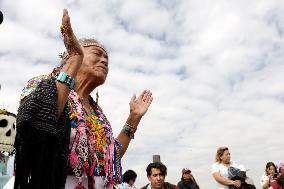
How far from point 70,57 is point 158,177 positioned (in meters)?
4.73

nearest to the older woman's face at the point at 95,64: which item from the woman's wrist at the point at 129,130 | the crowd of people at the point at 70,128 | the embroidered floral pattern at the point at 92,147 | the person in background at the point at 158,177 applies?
the crowd of people at the point at 70,128

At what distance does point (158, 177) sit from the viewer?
6.28m


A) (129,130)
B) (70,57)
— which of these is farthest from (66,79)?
(129,130)

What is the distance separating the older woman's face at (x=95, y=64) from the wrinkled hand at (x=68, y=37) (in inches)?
24.0

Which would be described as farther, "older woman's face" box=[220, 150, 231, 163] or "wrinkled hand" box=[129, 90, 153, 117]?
"older woman's face" box=[220, 150, 231, 163]

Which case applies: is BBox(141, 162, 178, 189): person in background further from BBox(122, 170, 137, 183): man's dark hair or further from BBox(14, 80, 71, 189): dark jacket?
BBox(14, 80, 71, 189): dark jacket

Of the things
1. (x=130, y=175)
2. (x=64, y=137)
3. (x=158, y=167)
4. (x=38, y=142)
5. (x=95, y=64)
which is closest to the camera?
(x=38, y=142)

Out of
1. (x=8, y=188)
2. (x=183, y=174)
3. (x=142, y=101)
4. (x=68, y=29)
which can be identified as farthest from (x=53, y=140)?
(x=183, y=174)

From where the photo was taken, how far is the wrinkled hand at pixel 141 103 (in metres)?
2.94

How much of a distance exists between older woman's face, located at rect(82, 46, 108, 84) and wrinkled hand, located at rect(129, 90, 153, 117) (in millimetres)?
483

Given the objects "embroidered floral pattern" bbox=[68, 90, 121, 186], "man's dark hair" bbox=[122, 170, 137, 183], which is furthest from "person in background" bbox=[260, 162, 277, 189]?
"embroidered floral pattern" bbox=[68, 90, 121, 186]

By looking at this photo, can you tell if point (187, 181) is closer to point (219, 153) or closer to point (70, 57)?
point (219, 153)

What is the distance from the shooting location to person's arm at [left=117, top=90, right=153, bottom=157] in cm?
276

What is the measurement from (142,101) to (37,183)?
4.95 ft
